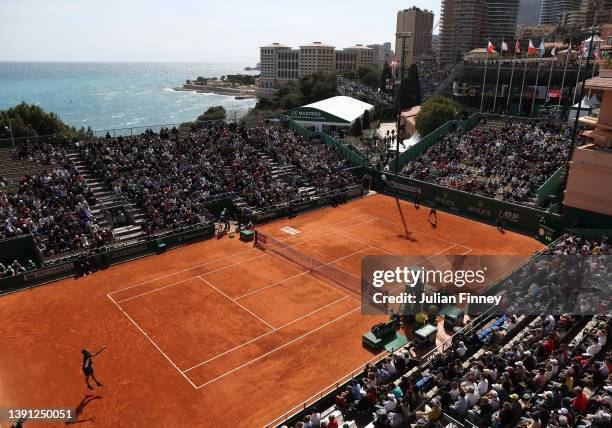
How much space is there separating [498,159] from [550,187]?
23.7 ft

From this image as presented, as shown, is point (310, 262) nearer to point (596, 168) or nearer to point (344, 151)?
point (596, 168)

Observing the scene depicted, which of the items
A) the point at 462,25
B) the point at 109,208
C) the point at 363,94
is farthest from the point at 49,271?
the point at 462,25

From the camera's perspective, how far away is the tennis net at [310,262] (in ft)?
88.4

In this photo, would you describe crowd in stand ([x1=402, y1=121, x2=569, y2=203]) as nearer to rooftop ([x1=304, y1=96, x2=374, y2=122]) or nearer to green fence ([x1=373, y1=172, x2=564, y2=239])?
green fence ([x1=373, y1=172, x2=564, y2=239])

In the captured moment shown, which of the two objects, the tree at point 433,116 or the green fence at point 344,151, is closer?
the green fence at point 344,151

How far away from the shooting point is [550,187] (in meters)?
38.6

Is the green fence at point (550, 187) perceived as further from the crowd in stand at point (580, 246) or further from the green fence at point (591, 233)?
the crowd in stand at point (580, 246)

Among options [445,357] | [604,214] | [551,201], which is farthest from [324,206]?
[445,357]

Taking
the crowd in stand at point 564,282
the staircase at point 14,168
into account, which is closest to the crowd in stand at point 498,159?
the crowd in stand at point 564,282

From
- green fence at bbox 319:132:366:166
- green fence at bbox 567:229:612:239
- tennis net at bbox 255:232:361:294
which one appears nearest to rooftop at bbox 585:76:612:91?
green fence at bbox 567:229:612:239

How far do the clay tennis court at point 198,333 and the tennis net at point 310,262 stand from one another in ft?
1.80

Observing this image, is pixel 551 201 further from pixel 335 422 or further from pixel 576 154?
pixel 335 422

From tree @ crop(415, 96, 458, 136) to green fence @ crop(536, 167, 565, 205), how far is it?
22.6m

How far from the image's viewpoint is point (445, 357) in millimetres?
16844
